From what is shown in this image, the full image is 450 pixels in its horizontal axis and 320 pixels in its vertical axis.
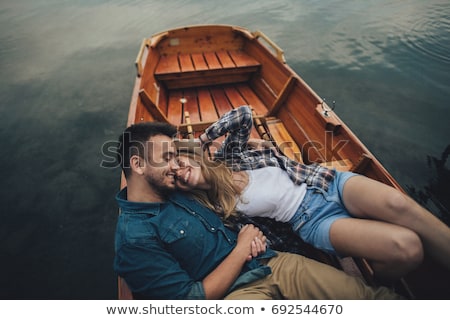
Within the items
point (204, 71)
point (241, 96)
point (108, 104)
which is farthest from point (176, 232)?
point (108, 104)

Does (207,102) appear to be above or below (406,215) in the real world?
below

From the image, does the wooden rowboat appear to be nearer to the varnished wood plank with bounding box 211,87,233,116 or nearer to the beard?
the varnished wood plank with bounding box 211,87,233,116

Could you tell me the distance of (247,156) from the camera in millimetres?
2162

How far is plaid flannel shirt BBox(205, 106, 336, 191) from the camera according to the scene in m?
1.98

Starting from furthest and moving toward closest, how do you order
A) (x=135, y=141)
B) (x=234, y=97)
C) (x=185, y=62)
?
(x=185, y=62) < (x=234, y=97) < (x=135, y=141)

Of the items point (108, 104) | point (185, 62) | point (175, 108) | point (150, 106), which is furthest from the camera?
point (108, 104)

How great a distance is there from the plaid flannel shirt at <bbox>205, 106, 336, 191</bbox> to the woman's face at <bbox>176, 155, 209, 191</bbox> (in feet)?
1.15

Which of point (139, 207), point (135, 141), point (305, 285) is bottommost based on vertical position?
point (305, 285)

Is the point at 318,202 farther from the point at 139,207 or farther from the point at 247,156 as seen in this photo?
the point at 139,207

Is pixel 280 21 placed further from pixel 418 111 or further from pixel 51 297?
pixel 51 297

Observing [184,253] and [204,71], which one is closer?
[184,253]

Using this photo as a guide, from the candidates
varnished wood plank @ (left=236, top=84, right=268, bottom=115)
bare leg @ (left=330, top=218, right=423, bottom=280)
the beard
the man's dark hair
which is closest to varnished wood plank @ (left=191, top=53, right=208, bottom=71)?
varnished wood plank @ (left=236, top=84, right=268, bottom=115)

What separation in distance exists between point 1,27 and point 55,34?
421cm

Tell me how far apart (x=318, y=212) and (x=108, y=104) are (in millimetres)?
6849
